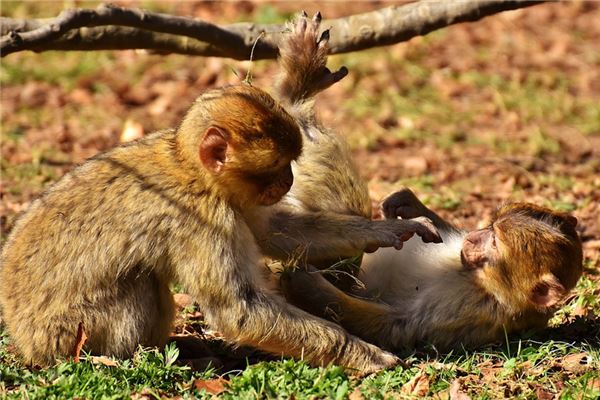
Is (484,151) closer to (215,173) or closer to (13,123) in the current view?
(13,123)

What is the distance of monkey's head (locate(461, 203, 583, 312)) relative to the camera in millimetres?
5703

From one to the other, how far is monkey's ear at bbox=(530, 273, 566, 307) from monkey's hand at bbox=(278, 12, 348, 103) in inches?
76.3

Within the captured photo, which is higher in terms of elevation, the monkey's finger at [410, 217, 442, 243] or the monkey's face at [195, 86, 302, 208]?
the monkey's face at [195, 86, 302, 208]

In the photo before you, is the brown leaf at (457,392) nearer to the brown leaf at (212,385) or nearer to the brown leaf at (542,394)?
the brown leaf at (542,394)

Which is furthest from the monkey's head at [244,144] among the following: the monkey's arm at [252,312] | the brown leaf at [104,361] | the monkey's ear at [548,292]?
the monkey's ear at [548,292]

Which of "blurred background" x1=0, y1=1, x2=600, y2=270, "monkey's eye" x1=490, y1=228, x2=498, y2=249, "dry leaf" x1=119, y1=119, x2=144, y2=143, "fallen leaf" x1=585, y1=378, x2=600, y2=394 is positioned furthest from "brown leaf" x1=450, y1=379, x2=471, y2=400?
"dry leaf" x1=119, y1=119, x2=144, y2=143

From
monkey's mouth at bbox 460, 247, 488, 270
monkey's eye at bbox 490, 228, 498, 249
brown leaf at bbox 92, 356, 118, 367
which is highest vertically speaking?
monkey's eye at bbox 490, 228, 498, 249

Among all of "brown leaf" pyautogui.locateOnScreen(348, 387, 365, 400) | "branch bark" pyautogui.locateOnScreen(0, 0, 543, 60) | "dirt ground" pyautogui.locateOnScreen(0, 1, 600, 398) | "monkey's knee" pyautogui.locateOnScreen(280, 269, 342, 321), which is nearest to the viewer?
"brown leaf" pyautogui.locateOnScreen(348, 387, 365, 400)

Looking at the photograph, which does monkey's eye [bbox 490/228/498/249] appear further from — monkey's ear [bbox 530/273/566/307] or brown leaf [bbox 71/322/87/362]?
brown leaf [bbox 71/322/87/362]

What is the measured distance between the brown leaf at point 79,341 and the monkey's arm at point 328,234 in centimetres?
111

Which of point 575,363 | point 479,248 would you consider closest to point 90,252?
point 479,248

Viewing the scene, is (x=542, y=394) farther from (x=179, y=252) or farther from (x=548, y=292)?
(x=179, y=252)

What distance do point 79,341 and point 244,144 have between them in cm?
138

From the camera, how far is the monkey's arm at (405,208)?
22.5 ft
